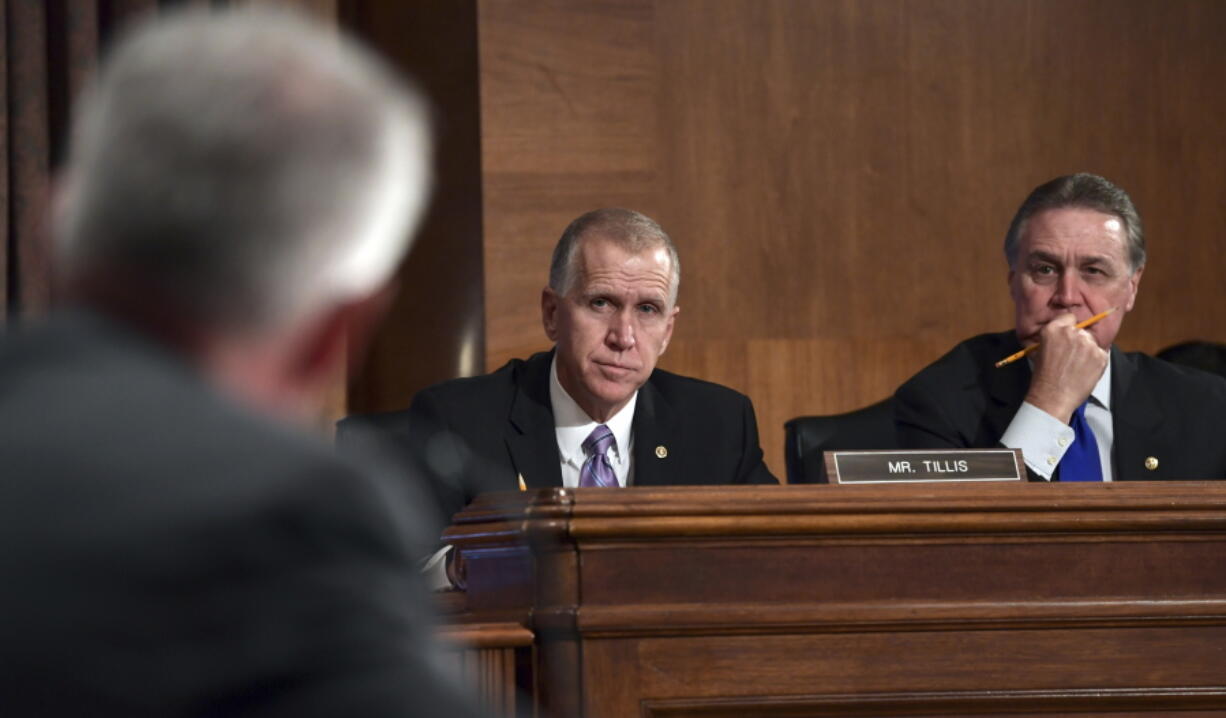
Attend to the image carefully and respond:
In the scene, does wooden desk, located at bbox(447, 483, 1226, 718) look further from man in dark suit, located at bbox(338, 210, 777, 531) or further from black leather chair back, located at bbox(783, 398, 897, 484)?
black leather chair back, located at bbox(783, 398, 897, 484)

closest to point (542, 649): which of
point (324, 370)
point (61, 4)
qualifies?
point (324, 370)

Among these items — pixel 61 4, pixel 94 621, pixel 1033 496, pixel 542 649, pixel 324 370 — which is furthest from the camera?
pixel 61 4

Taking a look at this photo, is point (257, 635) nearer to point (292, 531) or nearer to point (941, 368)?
point (292, 531)

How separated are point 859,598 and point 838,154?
2.72 m

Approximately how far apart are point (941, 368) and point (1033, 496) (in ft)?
3.55

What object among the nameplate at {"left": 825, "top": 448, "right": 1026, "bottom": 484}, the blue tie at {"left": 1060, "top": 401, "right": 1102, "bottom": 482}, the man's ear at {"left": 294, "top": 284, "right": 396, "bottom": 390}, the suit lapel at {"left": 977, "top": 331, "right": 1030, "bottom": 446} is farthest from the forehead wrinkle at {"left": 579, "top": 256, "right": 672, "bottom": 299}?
the man's ear at {"left": 294, "top": 284, "right": 396, "bottom": 390}

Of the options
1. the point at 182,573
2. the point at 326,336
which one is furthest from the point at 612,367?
the point at 182,573

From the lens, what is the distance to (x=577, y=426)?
2.97 m

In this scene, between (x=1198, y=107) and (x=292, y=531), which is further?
(x=1198, y=107)

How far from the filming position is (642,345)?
9.73ft

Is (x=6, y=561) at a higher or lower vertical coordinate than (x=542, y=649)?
higher

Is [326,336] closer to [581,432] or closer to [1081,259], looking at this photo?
[581,432]

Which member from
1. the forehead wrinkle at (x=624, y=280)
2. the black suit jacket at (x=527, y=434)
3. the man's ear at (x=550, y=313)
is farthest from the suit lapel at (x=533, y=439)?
the forehead wrinkle at (x=624, y=280)

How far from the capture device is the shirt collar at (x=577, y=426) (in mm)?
2955
